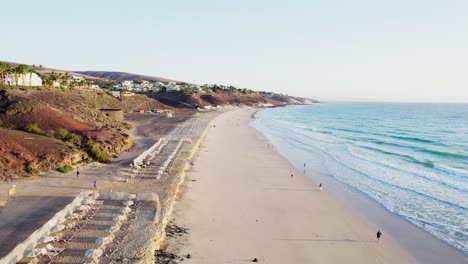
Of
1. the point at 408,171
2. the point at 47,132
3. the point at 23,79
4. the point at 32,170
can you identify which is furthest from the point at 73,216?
the point at 23,79

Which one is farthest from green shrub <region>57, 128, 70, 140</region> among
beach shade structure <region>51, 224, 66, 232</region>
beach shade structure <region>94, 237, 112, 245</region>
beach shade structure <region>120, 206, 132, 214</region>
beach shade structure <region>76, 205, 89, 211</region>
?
beach shade structure <region>94, 237, 112, 245</region>

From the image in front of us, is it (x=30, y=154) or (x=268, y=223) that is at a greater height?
(x=30, y=154)

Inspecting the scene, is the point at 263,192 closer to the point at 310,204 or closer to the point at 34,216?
the point at 310,204

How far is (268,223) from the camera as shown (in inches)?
740

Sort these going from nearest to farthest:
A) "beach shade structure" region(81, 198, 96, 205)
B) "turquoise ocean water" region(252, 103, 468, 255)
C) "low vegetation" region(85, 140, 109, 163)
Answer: "beach shade structure" region(81, 198, 96, 205), "turquoise ocean water" region(252, 103, 468, 255), "low vegetation" region(85, 140, 109, 163)

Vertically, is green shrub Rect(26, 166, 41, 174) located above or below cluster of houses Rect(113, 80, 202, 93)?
below

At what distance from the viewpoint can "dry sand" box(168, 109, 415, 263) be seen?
15383 mm

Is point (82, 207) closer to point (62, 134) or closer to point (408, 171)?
point (62, 134)

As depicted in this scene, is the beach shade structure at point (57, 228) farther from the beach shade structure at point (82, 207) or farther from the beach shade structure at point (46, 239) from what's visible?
the beach shade structure at point (82, 207)

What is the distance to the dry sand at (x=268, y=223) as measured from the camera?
1538 cm

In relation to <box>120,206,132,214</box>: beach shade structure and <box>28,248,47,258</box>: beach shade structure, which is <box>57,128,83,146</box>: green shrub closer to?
<box>120,206,132,214</box>: beach shade structure

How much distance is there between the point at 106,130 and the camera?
36375 mm

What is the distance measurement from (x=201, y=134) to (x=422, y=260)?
34.3m

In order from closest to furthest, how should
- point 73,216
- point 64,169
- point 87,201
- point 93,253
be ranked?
point 93,253
point 73,216
point 87,201
point 64,169
